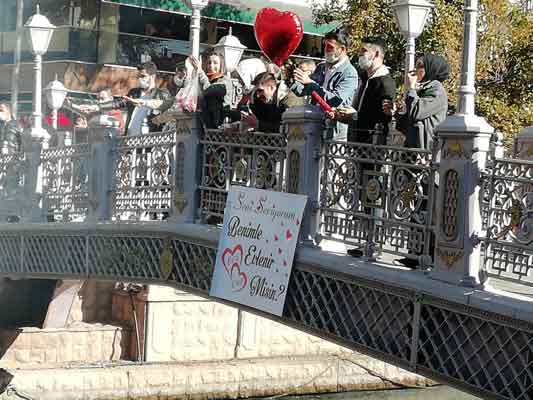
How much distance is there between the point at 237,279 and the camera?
9.79 meters

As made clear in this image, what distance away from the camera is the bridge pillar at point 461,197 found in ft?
23.9

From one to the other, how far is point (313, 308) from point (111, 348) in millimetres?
9747

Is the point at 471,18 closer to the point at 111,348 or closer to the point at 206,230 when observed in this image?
the point at 206,230

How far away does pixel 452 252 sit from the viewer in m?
7.50

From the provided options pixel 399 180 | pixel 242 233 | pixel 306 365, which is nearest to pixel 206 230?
pixel 242 233

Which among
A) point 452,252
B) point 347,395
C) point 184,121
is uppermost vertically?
point 184,121

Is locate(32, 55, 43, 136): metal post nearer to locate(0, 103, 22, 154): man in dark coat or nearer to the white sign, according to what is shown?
locate(0, 103, 22, 154): man in dark coat

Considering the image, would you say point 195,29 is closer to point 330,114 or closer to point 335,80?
point 335,80

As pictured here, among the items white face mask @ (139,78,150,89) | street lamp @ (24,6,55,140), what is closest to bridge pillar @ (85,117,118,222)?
white face mask @ (139,78,150,89)

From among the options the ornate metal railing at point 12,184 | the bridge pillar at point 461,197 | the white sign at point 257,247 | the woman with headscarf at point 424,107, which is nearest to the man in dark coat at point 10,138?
the ornate metal railing at point 12,184

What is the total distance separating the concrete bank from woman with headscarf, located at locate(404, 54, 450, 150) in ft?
29.9

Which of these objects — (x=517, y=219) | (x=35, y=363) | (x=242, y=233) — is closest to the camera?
(x=517, y=219)

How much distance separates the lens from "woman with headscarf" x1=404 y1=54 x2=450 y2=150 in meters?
8.13

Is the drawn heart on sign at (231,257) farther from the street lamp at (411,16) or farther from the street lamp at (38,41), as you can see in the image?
the street lamp at (38,41)
